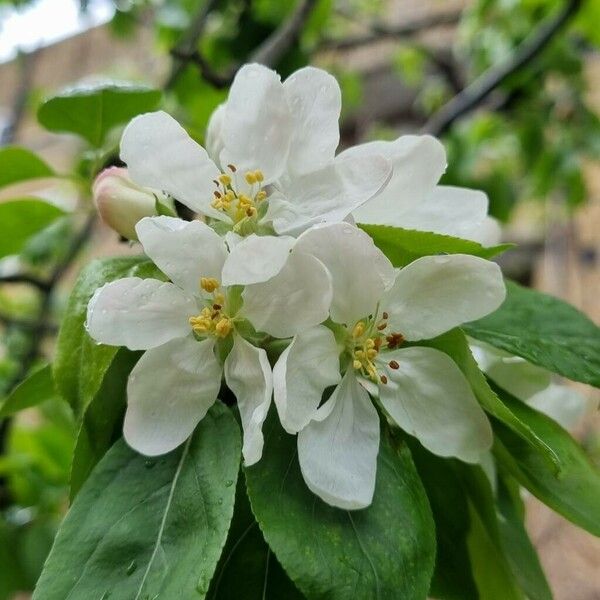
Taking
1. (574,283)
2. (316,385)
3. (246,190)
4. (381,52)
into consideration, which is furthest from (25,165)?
(381,52)

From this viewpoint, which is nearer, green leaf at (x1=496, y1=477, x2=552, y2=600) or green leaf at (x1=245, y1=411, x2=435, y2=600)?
green leaf at (x1=245, y1=411, x2=435, y2=600)

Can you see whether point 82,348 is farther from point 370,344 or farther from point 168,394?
point 370,344

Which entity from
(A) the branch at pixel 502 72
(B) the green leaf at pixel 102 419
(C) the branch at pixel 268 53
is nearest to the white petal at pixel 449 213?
(B) the green leaf at pixel 102 419

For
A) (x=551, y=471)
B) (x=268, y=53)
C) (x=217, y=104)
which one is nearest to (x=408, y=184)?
(x=551, y=471)

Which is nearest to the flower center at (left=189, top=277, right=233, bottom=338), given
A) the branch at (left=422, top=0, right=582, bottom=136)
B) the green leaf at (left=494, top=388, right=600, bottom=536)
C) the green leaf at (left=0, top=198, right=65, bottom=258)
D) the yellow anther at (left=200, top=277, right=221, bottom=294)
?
the yellow anther at (left=200, top=277, right=221, bottom=294)

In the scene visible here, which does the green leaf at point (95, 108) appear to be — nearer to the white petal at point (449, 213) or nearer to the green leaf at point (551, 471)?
the white petal at point (449, 213)

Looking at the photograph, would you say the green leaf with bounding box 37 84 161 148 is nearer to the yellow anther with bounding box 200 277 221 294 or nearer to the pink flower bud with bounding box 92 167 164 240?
the pink flower bud with bounding box 92 167 164 240

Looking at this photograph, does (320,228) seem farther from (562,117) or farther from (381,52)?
(381,52)

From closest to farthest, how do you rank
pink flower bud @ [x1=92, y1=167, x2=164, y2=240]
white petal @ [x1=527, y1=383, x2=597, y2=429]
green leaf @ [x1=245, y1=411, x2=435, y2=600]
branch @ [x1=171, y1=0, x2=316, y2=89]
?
green leaf @ [x1=245, y1=411, x2=435, y2=600]
pink flower bud @ [x1=92, y1=167, x2=164, y2=240]
white petal @ [x1=527, y1=383, x2=597, y2=429]
branch @ [x1=171, y1=0, x2=316, y2=89]
